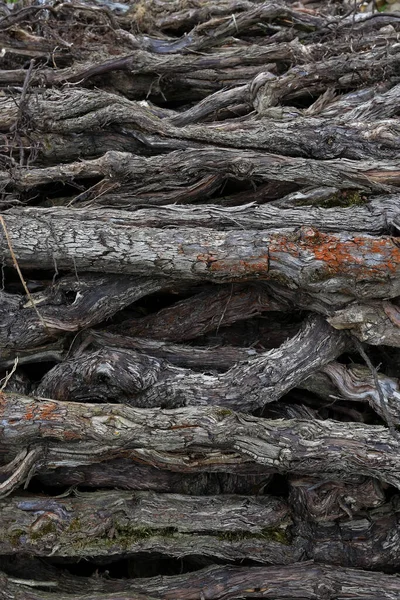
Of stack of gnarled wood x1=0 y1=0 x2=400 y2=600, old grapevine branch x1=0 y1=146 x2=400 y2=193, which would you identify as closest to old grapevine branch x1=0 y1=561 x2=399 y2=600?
stack of gnarled wood x1=0 y1=0 x2=400 y2=600

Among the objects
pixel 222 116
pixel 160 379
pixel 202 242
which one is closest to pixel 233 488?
pixel 160 379

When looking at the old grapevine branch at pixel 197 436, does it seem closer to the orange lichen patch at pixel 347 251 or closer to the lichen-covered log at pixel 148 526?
the lichen-covered log at pixel 148 526

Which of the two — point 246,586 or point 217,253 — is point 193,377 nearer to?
point 217,253

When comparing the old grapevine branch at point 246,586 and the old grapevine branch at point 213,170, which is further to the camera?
the old grapevine branch at point 213,170

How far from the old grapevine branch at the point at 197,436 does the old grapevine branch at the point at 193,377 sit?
0.55ft

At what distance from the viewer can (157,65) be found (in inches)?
198

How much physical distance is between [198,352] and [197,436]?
64 centimetres

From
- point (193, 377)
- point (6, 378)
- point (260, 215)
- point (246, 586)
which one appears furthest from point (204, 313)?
point (246, 586)

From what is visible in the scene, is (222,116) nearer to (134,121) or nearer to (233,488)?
(134,121)

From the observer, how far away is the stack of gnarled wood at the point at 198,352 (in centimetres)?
364

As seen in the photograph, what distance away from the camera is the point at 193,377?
12.5ft

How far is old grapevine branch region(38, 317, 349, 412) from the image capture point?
3.74 m

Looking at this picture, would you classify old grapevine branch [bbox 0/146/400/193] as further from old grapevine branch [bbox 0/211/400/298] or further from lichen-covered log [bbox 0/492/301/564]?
lichen-covered log [bbox 0/492/301/564]

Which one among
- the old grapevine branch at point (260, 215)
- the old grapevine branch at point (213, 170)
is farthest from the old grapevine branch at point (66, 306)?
the old grapevine branch at point (213, 170)
